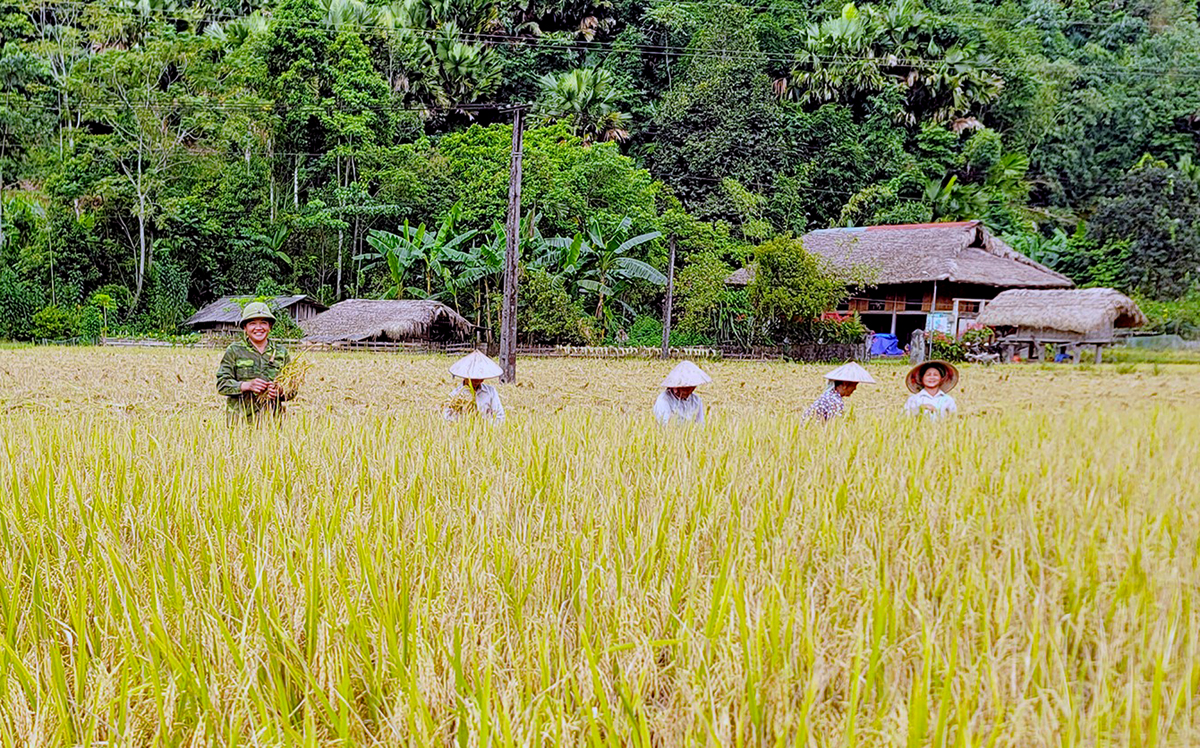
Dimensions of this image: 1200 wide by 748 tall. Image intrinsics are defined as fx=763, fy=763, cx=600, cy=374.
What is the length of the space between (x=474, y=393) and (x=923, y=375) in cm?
162

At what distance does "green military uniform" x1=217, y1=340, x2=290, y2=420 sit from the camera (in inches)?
106

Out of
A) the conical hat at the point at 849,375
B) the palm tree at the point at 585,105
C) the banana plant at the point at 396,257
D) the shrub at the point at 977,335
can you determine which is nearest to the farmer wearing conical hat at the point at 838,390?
the conical hat at the point at 849,375

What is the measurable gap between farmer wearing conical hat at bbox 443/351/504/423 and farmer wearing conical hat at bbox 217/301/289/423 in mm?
630

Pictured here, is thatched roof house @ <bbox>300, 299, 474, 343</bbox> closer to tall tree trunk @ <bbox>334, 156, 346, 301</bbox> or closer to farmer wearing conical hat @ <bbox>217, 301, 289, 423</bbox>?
tall tree trunk @ <bbox>334, 156, 346, 301</bbox>

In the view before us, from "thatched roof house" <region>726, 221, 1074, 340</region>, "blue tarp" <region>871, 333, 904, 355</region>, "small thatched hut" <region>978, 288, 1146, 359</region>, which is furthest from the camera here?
"blue tarp" <region>871, 333, 904, 355</region>

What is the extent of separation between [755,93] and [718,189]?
103 cm

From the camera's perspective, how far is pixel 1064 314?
164 cm

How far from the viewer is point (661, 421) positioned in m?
2.75

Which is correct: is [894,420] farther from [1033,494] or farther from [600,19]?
[600,19]

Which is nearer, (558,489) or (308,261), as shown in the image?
(558,489)

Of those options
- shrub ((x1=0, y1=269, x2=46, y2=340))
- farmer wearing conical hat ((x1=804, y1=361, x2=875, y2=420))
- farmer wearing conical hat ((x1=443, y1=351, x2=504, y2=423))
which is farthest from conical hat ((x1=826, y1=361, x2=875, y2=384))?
shrub ((x1=0, y1=269, x2=46, y2=340))

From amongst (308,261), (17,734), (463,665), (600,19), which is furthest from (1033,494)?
(600,19)

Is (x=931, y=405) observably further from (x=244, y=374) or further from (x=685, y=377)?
(x=244, y=374)

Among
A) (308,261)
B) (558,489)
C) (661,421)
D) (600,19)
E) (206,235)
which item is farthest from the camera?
(600,19)
